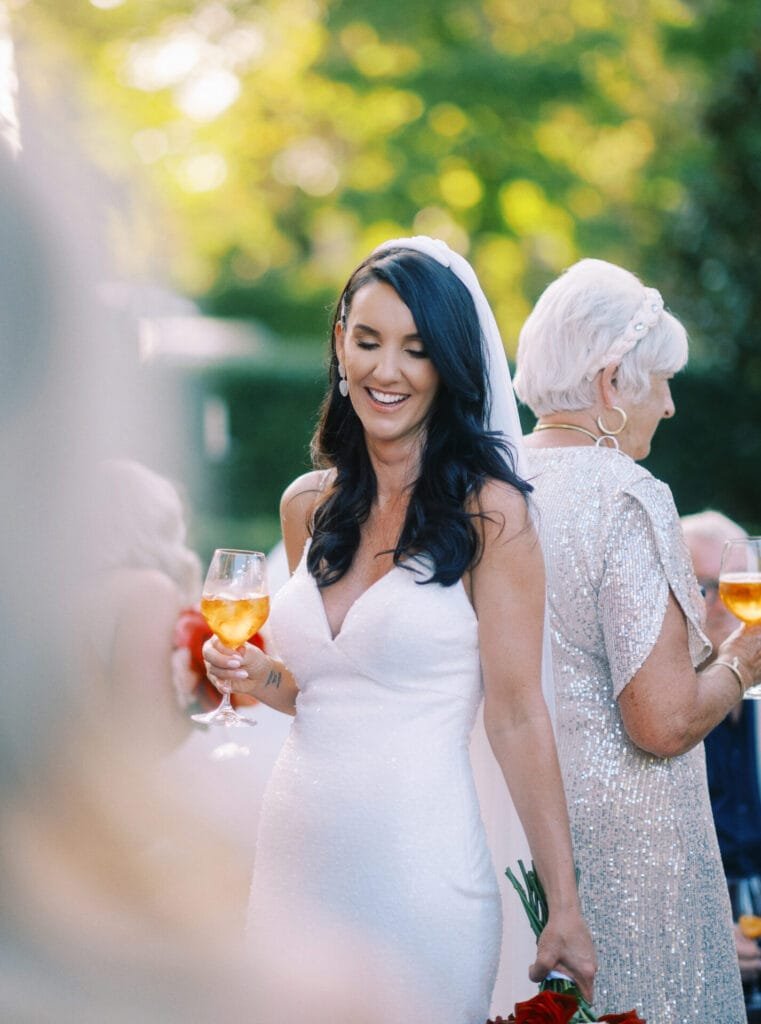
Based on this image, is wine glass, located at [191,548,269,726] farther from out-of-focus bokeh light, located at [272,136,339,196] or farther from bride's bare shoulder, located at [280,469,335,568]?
out-of-focus bokeh light, located at [272,136,339,196]

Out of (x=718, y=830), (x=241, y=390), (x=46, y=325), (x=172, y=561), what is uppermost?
(x=241, y=390)

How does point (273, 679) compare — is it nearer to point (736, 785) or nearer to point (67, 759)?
point (736, 785)

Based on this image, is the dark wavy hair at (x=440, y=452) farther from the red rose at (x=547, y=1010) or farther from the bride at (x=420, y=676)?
the red rose at (x=547, y=1010)

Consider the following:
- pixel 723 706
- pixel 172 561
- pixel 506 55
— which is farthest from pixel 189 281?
pixel 723 706

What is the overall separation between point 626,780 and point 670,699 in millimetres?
244

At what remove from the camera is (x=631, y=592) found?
8.89 feet

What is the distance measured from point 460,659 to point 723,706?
592mm

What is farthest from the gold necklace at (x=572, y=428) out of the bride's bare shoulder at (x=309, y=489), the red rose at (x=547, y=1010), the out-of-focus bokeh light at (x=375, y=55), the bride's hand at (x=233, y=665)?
the out-of-focus bokeh light at (x=375, y=55)

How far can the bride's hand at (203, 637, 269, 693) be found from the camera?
2717 mm

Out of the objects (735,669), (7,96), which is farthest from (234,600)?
(7,96)

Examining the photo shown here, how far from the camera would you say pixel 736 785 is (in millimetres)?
3951

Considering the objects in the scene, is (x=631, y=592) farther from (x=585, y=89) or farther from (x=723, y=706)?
(x=585, y=89)

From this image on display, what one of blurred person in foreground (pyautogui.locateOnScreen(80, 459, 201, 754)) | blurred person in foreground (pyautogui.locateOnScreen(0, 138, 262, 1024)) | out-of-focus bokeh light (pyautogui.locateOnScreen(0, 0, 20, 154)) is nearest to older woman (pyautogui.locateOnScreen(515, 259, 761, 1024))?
blurred person in foreground (pyautogui.locateOnScreen(80, 459, 201, 754))

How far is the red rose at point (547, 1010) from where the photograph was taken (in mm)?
1922
